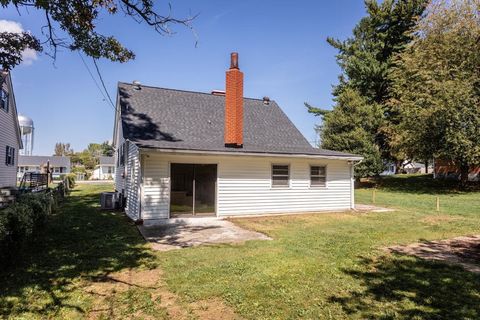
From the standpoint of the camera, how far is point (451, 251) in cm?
800

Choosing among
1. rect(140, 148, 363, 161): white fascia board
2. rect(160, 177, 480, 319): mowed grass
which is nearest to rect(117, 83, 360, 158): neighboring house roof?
rect(140, 148, 363, 161): white fascia board

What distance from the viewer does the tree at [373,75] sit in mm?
29598

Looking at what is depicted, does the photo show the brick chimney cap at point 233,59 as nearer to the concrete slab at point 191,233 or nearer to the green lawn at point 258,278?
the concrete slab at point 191,233

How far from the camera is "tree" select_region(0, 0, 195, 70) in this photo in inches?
283

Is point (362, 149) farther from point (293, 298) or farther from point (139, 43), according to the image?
point (293, 298)

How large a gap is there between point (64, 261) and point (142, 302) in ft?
10.1

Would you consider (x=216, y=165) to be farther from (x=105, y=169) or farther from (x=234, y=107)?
(x=105, y=169)

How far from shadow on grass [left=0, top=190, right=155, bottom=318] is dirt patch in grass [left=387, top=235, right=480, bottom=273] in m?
6.30

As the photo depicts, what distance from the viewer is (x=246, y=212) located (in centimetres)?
1346

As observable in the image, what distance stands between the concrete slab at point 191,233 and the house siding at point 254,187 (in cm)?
62

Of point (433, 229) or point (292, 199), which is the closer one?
point (433, 229)

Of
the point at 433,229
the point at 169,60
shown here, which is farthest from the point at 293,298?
the point at 169,60

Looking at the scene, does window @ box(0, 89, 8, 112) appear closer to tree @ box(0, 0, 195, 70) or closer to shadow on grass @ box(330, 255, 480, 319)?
tree @ box(0, 0, 195, 70)

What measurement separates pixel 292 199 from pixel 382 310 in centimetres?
989
